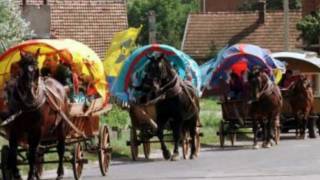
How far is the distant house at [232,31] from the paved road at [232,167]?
144 ft

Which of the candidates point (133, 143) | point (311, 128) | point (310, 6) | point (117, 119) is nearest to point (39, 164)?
point (133, 143)

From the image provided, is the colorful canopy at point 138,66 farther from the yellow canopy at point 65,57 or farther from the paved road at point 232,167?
the yellow canopy at point 65,57

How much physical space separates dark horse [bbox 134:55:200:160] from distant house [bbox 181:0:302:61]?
45.6 m

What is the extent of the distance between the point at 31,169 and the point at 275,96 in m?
12.9

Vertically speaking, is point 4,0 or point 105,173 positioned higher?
point 4,0

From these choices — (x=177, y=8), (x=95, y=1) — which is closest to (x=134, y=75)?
(x=95, y=1)

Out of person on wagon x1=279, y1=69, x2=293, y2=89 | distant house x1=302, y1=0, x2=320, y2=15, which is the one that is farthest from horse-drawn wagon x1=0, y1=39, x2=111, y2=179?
distant house x1=302, y1=0, x2=320, y2=15

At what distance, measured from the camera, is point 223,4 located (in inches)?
4237

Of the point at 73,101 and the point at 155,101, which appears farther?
the point at 155,101

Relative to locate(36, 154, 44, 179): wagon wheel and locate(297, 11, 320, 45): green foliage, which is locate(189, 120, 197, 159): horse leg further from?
locate(297, 11, 320, 45): green foliage

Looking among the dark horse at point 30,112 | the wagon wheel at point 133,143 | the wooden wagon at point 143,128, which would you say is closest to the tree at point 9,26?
the wooden wagon at point 143,128

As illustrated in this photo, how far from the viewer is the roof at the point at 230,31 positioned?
7062 cm

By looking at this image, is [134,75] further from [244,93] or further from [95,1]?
[95,1]

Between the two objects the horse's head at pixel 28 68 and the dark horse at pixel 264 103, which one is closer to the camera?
the horse's head at pixel 28 68
